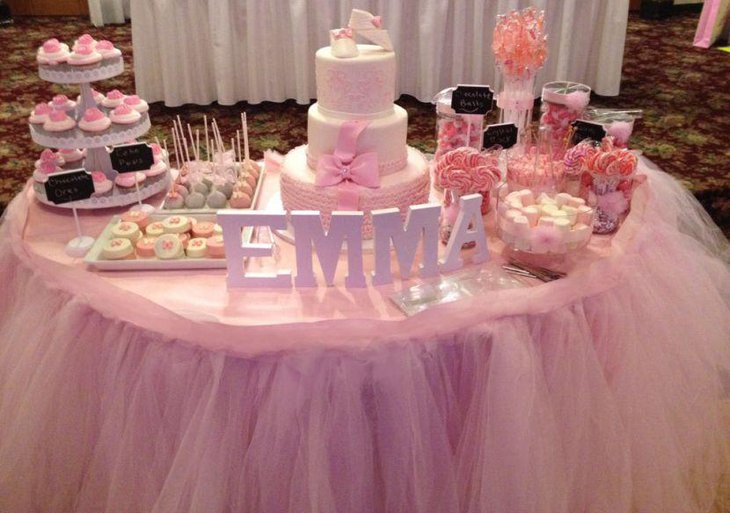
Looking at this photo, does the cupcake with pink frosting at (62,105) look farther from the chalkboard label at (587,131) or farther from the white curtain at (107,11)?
the white curtain at (107,11)

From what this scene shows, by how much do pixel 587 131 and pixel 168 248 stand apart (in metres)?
1.10

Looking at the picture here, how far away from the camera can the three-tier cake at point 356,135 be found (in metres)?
1.48

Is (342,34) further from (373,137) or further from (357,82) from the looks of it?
(373,137)

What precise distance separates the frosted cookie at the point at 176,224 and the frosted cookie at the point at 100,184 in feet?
0.82

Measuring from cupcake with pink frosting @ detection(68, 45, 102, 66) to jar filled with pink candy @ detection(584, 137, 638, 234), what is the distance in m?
1.21

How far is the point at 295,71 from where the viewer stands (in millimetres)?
3637

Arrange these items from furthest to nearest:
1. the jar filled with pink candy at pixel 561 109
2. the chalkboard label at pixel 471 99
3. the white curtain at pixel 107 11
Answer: the white curtain at pixel 107 11 < the jar filled with pink candy at pixel 561 109 < the chalkboard label at pixel 471 99

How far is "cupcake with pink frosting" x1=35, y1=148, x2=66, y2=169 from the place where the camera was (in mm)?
1769

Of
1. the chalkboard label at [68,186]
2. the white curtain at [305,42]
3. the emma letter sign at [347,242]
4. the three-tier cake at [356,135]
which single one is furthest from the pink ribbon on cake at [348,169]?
the white curtain at [305,42]

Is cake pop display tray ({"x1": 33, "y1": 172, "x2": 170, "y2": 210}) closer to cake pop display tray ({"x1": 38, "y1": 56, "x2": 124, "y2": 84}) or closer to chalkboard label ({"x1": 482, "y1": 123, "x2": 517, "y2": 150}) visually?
cake pop display tray ({"x1": 38, "y1": 56, "x2": 124, "y2": 84})

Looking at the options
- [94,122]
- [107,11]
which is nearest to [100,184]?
[94,122]

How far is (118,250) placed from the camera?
1477 mm

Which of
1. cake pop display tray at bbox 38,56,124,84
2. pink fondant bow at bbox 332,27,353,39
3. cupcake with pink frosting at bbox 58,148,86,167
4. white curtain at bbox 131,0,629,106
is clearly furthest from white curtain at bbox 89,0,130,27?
pink fondant bow at bbox 332,27,353,39

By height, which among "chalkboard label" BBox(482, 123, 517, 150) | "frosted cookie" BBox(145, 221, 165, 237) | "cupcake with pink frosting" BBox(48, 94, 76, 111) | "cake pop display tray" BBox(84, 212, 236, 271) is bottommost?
"cake pop display tray" BBox(84, 212, 236, 271)
